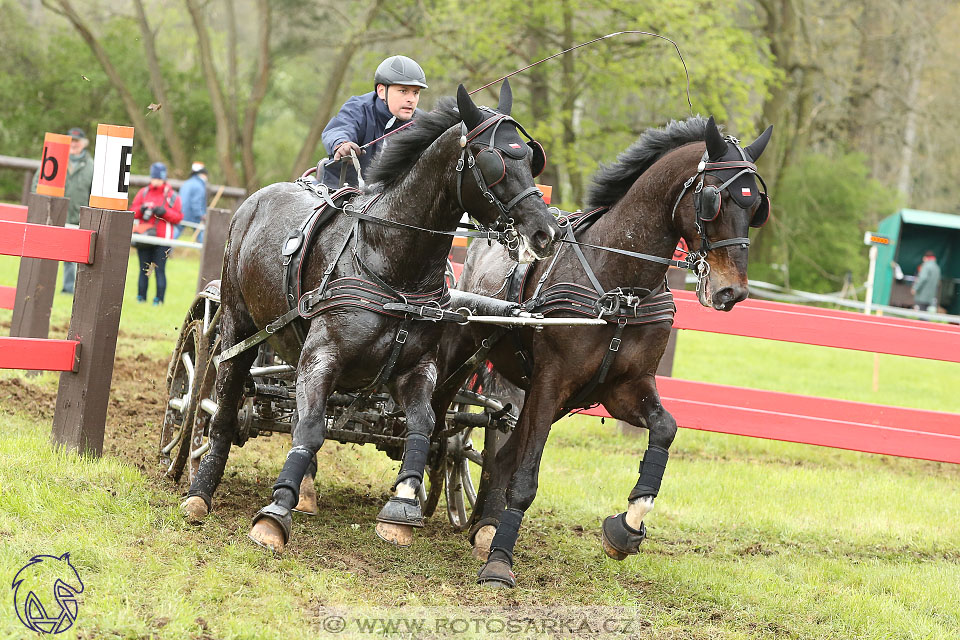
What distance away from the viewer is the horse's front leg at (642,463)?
480 cm

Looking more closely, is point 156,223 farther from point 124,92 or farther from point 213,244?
point 124,92

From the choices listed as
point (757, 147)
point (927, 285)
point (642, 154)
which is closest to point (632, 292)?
point (642, 154)

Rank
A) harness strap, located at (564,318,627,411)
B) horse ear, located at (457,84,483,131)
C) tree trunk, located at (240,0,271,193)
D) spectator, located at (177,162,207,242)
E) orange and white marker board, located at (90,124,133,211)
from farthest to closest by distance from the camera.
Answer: tree trunk, located at (240,0,271,193) → spectator, located at (177,162,207,242) → orange and white marker board, located at (90,124,133,211) → harness strap, located at (564,318,627,411) → horse ear, located at (457,84,483,131)

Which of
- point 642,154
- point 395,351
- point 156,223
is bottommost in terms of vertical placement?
point 156,223

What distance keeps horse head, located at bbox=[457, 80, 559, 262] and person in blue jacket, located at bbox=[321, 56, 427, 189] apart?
1345mm

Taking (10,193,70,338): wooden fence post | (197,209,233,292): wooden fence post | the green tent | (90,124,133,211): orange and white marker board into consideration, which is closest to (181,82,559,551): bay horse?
(90,124,133,211): orange and white marker board

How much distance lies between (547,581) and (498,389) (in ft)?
5.75

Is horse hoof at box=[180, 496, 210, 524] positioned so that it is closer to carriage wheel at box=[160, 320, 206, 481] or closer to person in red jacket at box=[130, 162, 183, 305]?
carriage wheel at box=[160, 320, 206, 481]

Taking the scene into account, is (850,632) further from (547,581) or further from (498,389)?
(498,389)

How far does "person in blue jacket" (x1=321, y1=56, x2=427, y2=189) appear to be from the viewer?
19.0 feet

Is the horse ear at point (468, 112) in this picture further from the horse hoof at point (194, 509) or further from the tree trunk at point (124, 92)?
the tree trunk at point (124, 92)

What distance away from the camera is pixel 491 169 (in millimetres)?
4211

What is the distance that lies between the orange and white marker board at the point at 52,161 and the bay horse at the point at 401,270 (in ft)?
9.74

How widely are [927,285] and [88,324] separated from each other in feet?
64.3
